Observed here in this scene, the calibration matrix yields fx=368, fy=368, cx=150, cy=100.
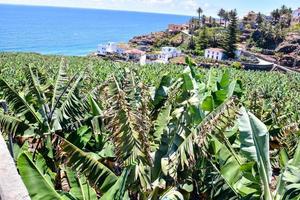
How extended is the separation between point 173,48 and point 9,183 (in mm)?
77929

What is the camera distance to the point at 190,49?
8862cm

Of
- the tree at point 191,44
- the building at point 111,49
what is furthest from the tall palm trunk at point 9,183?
the tree at point 191,44

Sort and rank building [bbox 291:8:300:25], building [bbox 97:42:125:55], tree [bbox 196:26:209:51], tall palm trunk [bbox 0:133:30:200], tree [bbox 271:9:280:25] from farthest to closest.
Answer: tree [bbox 271:9:280:25] < building [bbox 291:8:300:25] < tree [bbox 196:26:209:51] < building [bbox 97:42:125:55] < tall palm trunk [bbox 0:133:30:200]

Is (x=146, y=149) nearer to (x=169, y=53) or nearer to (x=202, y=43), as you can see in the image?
(x=169, y=53)

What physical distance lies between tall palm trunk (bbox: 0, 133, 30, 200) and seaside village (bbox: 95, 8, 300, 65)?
2008 inches

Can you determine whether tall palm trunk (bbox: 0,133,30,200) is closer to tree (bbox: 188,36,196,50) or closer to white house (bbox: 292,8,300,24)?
tree (bbox: 188,36,196,50)

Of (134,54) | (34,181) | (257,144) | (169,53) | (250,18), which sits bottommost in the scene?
(134,54)

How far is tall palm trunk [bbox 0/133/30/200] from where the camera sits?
5.89 feet

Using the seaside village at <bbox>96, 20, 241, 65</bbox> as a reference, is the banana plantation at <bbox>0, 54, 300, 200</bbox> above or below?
above

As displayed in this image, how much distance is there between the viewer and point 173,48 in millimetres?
78750

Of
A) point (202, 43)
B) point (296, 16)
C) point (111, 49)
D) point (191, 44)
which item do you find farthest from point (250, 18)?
point (111, 49)

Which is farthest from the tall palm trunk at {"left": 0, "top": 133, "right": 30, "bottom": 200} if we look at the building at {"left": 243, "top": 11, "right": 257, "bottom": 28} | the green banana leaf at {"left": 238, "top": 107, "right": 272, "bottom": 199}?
the building at {"left": 243, "top": 11, "right": 257, "bottom": 28}

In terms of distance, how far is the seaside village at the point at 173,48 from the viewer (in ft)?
246

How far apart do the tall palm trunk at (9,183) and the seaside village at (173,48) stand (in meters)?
51.0
